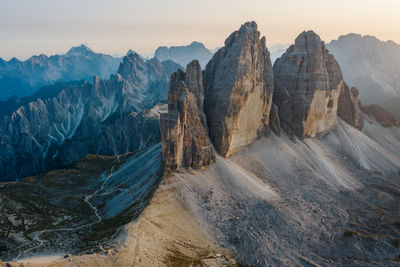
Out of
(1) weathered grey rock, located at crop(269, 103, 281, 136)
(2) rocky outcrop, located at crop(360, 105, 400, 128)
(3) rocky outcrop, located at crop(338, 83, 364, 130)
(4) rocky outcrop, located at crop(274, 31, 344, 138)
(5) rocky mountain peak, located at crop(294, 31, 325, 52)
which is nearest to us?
(1) weathered grey rock, located at crop(269, 103, 281, 136)

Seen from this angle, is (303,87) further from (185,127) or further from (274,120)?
(185,127)

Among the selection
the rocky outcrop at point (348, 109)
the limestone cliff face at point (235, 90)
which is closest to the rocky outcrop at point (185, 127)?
the limestone cliff face at point (235, 90)

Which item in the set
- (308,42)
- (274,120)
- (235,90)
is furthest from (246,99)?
(308,42)

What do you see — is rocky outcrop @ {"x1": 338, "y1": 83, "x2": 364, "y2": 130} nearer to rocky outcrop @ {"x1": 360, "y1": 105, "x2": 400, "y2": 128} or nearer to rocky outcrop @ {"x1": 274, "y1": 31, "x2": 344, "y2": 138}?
rocky outcrop @ {"x1": 360, "y1": 105, "x2": 400, "y2": 128}

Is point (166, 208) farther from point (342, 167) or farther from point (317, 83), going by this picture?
point (317, 83)

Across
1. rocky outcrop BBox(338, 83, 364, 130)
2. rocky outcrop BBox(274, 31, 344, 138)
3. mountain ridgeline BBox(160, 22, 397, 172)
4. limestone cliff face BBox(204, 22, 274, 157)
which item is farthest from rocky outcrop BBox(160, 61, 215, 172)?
rocky outcrop BBox(338, 83, 364, 130)
